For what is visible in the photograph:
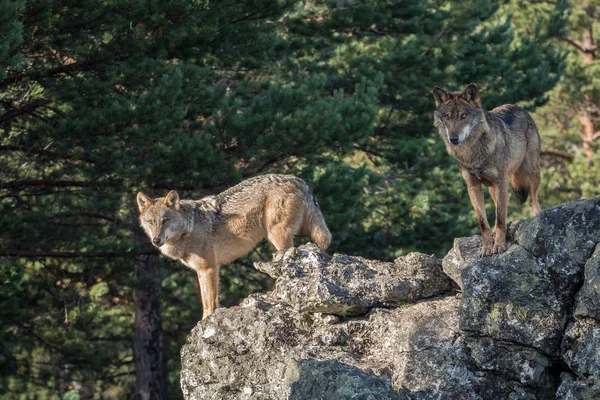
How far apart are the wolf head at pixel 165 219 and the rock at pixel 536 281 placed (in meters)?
3.96

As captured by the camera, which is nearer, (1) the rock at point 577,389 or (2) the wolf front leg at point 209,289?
(1) the rock at point 577,389

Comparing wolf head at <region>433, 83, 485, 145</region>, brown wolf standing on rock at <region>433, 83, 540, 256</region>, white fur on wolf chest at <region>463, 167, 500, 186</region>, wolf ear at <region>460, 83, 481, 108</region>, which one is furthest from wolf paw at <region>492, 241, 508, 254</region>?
wolf ear at <region>460, 83, 481, 108</region>

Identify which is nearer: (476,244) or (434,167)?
(476,244)

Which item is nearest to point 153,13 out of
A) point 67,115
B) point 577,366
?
point 67,115

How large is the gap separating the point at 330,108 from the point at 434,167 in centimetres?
441

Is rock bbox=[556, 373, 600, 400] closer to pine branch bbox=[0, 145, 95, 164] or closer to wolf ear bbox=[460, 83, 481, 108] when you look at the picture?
wolf ear bbox=[460, 83, 481, 108]

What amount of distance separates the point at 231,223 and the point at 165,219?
2.54ft

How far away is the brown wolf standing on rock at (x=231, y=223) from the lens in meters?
10.8

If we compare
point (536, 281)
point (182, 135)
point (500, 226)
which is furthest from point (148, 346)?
point (536, 281)

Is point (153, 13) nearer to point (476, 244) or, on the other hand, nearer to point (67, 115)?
point (67, 115)

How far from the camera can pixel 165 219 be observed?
11.0 m

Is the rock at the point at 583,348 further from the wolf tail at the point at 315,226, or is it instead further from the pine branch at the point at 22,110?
the pine branch at the point at 22,110

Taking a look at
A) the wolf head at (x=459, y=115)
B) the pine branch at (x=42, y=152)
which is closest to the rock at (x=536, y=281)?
the wolf head at (x=459, y=115)

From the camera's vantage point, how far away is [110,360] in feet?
69.2
